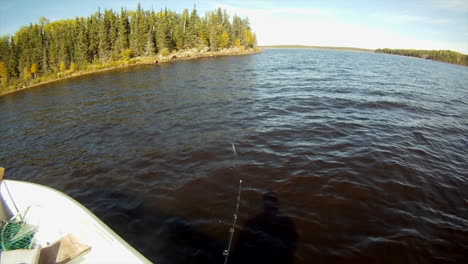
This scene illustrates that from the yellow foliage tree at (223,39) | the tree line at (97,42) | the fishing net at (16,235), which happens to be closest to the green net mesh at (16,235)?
the fishing net at (16,235)

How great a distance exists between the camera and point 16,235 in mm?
4641

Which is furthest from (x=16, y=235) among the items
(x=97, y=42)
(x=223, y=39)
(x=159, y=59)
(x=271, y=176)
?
(x=223, y=39)

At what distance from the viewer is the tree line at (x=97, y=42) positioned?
6706 cm

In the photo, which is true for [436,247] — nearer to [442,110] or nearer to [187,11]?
[442,110]

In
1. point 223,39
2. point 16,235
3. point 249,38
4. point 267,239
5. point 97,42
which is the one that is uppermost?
point 249,38

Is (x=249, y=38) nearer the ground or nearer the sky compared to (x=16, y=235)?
nearer the sky

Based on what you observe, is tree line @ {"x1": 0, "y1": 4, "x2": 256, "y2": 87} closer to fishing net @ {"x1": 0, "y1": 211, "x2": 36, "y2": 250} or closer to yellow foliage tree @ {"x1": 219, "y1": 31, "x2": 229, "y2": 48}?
yellow foliage tree @ {"x1": 219, "y1": 31, "x2": 229, "y2": 48}

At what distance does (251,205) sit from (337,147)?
6022 mm

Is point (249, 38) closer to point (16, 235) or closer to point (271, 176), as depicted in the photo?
point (271, 176)

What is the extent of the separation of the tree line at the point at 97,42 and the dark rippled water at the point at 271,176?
197 feet

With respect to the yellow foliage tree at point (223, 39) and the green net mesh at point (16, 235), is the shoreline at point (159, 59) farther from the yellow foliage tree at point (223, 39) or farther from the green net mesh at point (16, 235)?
the green net mesh at point (16, 235)

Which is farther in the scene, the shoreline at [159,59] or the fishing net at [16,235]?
the shoreline at [159,59]

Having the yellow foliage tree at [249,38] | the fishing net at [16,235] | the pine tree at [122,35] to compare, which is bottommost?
the fishing net at [16,235]

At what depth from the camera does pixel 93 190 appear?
7.97 meters
